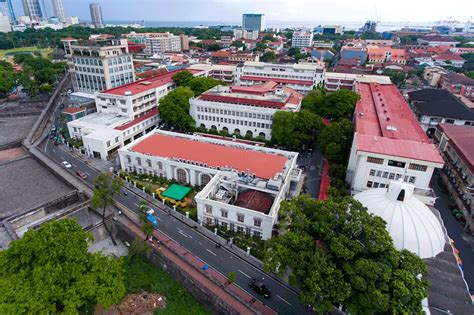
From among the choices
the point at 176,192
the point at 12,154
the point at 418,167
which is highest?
the point at 418,167

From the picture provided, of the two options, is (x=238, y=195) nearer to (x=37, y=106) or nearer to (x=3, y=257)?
(x=3, y=257)

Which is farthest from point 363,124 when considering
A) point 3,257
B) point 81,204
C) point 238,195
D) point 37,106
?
point 37,106

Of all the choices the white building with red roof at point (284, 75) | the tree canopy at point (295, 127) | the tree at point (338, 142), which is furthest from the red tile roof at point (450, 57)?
the tree at point (338, 142)

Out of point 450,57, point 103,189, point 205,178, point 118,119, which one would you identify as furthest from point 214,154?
point 450,57

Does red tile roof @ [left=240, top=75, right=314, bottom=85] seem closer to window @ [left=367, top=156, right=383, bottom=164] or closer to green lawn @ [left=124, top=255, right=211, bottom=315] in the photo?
window @ [left=367, top=156, right=383, bottom=164]

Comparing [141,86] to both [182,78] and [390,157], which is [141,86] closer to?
[182,78]

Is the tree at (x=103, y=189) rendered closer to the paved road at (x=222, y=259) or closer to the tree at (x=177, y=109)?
the paved road at (x=222, y=259)
